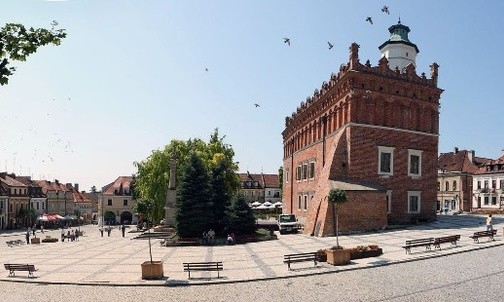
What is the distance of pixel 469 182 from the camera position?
6319 centimetres

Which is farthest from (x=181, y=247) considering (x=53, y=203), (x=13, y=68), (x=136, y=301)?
(x=53, y=203)

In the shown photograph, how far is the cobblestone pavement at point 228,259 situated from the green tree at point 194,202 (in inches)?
112

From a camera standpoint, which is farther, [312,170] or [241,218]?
[312,170]

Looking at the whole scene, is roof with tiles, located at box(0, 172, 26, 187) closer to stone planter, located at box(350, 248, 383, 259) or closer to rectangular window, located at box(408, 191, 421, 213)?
rectangular window, located at box(408, 191, 421, 213)

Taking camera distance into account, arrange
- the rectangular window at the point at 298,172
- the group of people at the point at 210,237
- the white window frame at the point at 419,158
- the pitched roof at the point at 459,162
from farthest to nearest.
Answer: the pitched roof at the point at 459,162 → the rectangular window at the point at 298,172 → the white window frame at the point at 419,158 → the group of people at the point at 210,237

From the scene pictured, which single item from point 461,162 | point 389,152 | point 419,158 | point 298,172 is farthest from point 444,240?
point 461,162

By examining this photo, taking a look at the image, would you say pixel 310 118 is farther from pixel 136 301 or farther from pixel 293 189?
pixel 136 301

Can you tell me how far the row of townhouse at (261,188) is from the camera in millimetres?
91688

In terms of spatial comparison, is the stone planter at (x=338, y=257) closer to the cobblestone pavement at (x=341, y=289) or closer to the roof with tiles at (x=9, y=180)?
the cobblestone pavement at (x=341, y=289)

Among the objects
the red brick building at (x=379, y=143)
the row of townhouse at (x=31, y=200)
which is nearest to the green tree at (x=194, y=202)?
the red brick building at (x=379, y=143)

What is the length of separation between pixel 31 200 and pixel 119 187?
56.1ft

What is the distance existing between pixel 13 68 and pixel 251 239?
26561 mm

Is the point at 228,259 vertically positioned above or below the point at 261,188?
below

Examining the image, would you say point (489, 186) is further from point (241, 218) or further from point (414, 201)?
point (241, 218)
